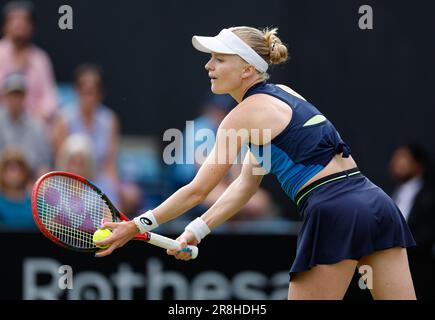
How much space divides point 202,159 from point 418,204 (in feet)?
6.46

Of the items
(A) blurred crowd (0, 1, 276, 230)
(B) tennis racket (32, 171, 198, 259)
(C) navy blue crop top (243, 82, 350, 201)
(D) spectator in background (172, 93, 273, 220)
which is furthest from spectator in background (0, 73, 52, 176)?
(C) navy blue crop top (243, 82, 350, 201)

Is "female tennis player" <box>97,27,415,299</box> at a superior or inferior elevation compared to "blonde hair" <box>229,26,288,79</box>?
inferior

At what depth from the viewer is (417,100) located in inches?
372

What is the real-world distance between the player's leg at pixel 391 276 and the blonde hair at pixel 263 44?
1.16 meters

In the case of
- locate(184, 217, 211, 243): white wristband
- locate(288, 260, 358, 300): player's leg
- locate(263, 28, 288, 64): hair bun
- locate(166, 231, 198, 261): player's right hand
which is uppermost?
locate(263, 28, 288, 64): hair bun

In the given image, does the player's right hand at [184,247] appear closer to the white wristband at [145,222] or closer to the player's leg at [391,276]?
the white wristband at [145,222]

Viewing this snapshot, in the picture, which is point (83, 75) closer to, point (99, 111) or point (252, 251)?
point (99, 111)

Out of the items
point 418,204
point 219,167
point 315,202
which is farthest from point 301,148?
point 418,204

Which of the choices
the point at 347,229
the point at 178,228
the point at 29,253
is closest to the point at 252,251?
the point at 178,228

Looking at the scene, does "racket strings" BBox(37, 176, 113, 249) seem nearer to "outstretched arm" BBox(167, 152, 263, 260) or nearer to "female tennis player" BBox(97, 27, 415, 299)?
"female tennis player" BBox(97, 27, 415, 299)

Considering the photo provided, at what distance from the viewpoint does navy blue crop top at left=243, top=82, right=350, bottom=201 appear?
4.90 meters

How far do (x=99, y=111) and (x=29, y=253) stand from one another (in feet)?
5.62

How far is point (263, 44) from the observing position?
5.16 metres

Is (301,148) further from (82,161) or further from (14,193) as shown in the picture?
(14,193)
